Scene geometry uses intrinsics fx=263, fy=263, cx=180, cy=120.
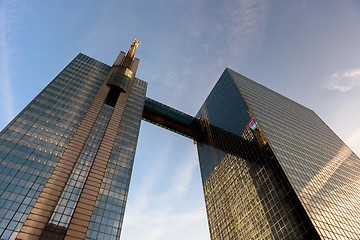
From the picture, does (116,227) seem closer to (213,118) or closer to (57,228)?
(57,228)

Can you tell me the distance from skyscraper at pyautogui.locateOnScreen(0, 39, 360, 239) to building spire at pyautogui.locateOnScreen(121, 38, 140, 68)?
0.73 metres

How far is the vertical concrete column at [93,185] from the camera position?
46.3 metres

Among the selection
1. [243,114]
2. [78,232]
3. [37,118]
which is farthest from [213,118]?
[78,232]

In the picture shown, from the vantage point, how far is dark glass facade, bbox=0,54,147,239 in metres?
46.2

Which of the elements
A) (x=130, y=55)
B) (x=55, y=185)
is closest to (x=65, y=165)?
(x=55, y=185)

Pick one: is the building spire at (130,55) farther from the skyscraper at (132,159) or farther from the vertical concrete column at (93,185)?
the vertical concrete column at (93,185)

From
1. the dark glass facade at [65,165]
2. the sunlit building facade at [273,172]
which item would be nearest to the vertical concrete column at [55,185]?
the dark glass facade at [65,165]

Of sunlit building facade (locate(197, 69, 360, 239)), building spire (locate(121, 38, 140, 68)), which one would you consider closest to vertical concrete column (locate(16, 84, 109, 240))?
building spire (locate(121, 38, 140, 68))

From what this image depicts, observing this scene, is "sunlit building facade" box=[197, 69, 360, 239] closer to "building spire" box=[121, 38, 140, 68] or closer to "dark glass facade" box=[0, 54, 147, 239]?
"dark glass facade" box=[0, 54, 147, 239]

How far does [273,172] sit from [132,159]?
40212 millimetres

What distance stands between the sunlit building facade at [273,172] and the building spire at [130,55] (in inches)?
1700

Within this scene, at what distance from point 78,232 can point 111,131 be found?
31.2 metres

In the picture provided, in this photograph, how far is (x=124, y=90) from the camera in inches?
3588

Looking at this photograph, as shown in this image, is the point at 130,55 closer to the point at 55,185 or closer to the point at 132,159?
the point at 132,159
